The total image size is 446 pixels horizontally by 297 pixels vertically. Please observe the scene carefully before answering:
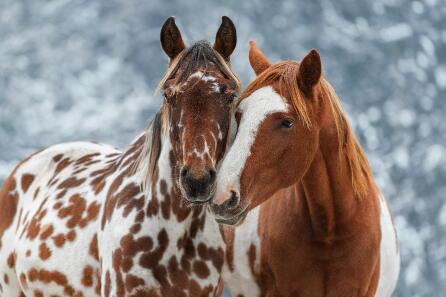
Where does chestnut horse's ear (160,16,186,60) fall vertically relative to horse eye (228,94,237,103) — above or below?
above

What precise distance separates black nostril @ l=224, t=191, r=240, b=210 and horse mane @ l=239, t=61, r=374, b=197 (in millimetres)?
519

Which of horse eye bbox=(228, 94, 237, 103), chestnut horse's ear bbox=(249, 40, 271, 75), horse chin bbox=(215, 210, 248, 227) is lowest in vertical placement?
horse chin bbox=(215, 210, 248, 227)

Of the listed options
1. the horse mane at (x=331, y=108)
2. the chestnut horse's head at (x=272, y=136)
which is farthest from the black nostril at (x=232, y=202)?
the horse mane at (x=331, y=108)

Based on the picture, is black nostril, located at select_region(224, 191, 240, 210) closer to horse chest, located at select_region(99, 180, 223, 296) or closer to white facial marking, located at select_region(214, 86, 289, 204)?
white facial marking, located at select_region(214, 86, 289, 204)

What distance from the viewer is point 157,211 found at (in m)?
4.54

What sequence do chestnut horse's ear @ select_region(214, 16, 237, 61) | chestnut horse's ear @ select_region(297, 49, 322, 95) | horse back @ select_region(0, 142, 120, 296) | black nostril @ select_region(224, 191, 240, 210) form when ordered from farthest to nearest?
horse back @ select_region(0, 142, 120, 296), chestnut horse's ear @ select_region(214, 16, 237, 61), chestnut horse's ear @ select_region(297, 49, 322, 95), black nostril @ select_region(224, 191, 240, 210)

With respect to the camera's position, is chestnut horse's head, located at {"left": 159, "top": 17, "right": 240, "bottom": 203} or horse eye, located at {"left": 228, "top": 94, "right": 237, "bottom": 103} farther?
horse eye, located at {"left": 228, "top": 94, "right": 237, "bottom": 103}

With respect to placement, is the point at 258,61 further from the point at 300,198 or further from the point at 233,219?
the point at 233,219

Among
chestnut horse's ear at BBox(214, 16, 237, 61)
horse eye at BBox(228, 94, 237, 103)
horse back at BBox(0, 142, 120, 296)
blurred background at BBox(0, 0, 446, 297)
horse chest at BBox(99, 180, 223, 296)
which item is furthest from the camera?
blurred background at BBox(0, 0, 446, 297)

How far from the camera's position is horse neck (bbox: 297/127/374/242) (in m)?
4.52

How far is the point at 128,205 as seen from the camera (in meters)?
4.62

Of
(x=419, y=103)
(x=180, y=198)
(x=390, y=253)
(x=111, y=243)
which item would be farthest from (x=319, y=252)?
(x=419, y=103)

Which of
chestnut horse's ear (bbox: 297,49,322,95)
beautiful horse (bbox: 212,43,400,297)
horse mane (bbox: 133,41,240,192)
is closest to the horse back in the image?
horse mane (bbox: 133,41,240,192)

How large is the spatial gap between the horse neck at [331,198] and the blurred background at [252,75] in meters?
7.59
